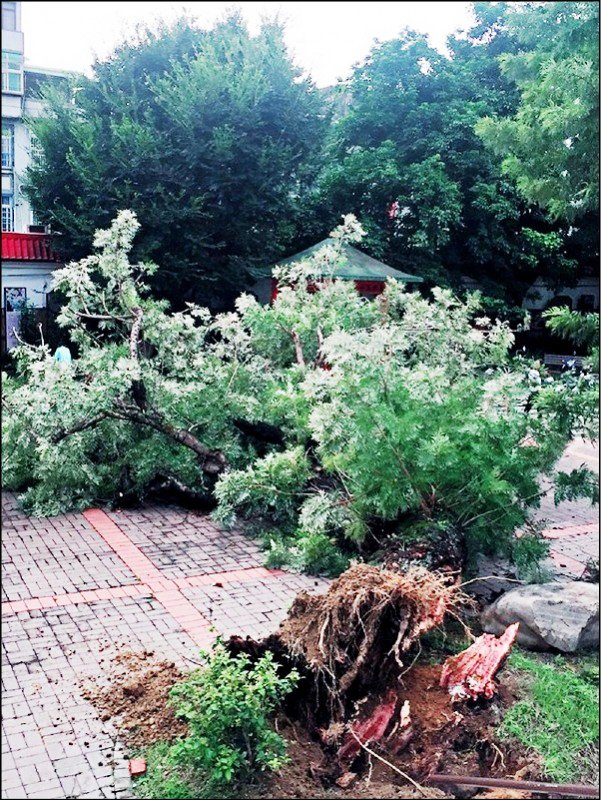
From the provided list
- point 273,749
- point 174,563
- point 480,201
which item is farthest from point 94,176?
point 273,749

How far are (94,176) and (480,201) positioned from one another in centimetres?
498

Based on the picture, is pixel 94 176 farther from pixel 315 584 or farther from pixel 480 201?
pixel 315 584

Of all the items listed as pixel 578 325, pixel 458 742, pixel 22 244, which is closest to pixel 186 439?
pixel 578 325

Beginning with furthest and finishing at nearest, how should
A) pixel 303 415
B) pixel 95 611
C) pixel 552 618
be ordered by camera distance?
pixel 303 415 → pixel 95 611 → pixel 552 618

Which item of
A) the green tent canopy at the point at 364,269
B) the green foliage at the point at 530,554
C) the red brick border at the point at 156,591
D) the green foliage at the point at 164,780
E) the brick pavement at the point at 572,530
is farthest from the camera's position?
the green tent canopy at the point at 364,269

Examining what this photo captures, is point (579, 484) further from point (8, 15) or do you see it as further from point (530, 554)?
point (8, 15)

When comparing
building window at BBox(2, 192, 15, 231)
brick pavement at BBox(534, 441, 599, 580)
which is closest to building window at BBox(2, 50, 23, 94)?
brick pavement at BBox(534, 441, 599, 580)

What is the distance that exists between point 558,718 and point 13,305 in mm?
6931

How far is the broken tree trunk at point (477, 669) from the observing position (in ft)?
12.4

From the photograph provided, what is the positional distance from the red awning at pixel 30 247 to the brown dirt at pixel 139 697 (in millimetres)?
6550

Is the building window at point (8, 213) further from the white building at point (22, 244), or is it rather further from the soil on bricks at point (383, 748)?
the soil on bricks at point (383, 748)

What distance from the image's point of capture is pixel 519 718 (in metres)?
3.77

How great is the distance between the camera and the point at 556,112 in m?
4.95

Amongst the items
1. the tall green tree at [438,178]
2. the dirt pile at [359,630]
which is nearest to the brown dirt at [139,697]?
the dirt pile at [359,630]
